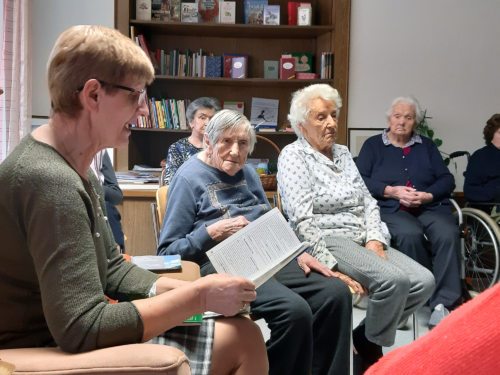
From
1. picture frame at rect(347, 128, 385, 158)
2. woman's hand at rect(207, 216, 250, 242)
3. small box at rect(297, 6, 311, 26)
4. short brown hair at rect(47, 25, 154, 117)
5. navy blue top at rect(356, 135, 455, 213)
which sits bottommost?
woman's hand at rect(207, 216, 250, 242)

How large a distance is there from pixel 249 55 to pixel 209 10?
473mm

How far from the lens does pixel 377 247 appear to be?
9.39 feet

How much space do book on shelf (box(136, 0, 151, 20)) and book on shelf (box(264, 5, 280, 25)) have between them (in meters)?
0.82

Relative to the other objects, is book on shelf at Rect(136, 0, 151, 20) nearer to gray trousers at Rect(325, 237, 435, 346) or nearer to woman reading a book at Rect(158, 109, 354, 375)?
woman reading a book at Rect(158, 109, 354, 375)

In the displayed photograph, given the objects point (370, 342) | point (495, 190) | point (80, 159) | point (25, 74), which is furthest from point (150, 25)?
point (80, 159)

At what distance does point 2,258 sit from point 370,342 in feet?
6.25

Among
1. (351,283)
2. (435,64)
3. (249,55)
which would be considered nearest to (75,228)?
(351,283)

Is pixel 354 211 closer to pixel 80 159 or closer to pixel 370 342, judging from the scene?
pixel 370 342

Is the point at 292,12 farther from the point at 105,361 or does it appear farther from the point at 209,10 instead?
the point at 105,361

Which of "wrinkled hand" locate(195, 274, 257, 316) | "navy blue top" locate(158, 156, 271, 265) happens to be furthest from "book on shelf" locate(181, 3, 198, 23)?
"wrinkled hand" locate(195, 274, 257, 316)

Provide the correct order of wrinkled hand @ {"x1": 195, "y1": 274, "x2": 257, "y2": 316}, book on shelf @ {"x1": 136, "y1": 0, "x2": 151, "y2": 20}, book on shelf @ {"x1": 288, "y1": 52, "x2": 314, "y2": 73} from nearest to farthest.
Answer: wrinkled hand @ {"x1": 195, "y1": 274, "x2": 257, "y2": 316} < book on shelf @ {"x1": 136, "y1": 0, "x2": 151, "y2": 20} < book on shelf @ {"x1": 288, "y1": 52, "x2": 314, "y2": 73}

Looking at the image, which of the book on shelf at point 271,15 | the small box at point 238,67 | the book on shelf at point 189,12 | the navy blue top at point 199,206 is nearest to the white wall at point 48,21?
the book on shelf at point 189,12

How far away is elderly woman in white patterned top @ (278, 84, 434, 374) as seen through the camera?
2648 millimetres

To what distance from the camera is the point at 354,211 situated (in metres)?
2.93
